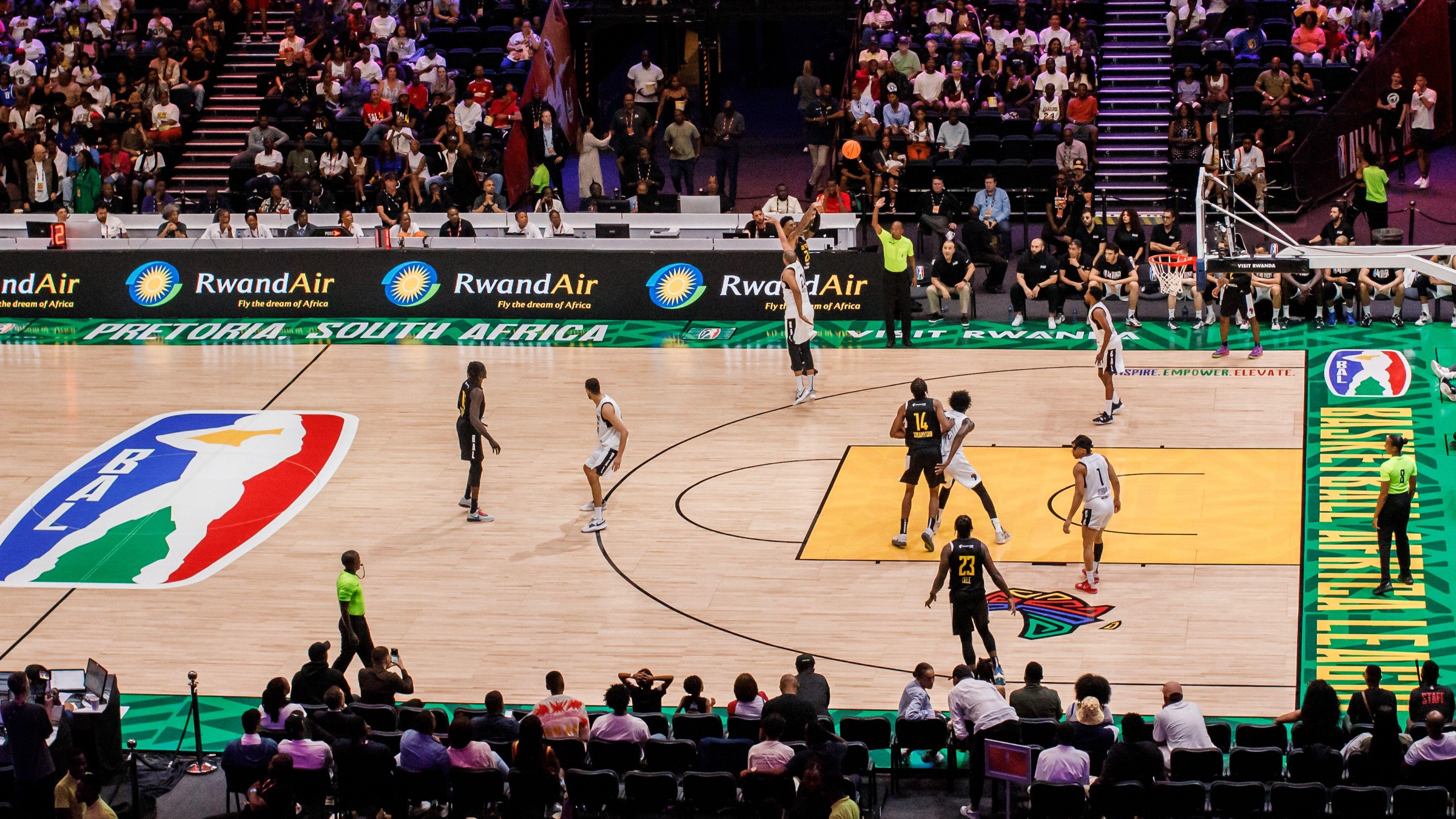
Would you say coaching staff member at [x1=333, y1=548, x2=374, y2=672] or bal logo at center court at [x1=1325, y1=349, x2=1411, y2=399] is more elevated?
bal logo at center court at [x1=1325, y1=349, x2=1411, y2=399]

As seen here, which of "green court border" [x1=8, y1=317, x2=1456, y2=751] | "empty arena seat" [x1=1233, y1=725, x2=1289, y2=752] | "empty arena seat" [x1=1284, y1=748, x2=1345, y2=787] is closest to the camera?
"empty arena seat" [x1=1284, y1=748, x2=1345, y2=787]

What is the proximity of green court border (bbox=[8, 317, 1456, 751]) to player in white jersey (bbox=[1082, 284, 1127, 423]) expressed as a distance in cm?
201

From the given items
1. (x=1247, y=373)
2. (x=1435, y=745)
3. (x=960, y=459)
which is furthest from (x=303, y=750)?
(x=1247, y=373)

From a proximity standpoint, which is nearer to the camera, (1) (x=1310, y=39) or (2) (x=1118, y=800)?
(2) (x=1118, y=800)

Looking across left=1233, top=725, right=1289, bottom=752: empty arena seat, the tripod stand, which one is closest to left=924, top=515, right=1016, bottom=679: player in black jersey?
left=1233, top=725, right=1289, bottom=752: empty arena seat

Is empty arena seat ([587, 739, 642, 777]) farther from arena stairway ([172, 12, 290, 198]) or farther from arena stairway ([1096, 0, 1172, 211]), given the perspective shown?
arena stairway ([172, 12, 290, 198])

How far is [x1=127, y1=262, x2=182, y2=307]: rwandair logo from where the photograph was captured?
95.7 ft

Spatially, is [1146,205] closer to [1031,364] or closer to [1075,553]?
[1031,364]

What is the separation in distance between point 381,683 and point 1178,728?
6307 mm

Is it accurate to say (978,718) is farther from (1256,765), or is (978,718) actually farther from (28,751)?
(28,751)

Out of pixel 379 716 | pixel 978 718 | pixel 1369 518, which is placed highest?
pixel 1369 518

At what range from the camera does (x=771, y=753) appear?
525 inches

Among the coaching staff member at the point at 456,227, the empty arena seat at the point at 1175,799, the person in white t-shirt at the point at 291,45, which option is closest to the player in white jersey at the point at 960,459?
the empty arena seat at the point at 1175,799

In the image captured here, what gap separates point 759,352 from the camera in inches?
1059
